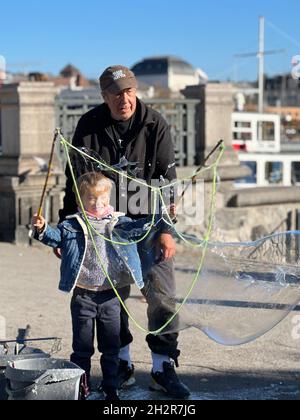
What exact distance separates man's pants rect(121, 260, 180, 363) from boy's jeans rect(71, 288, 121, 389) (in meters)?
0.22

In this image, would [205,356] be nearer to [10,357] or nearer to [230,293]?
[230,293]

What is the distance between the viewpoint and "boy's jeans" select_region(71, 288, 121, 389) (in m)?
4.97

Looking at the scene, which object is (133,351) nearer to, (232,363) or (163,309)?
(232,363)

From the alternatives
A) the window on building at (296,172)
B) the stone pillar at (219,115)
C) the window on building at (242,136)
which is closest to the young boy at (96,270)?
the stone pillar at (219,115)

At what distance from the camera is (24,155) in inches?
454

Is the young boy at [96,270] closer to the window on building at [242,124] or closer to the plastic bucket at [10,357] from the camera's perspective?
the plastic bucket at [10,357]

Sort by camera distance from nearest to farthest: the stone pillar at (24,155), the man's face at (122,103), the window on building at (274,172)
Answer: the man's face at (122,103) < the stone pillar at (24,155) < the window on building at (274,172)

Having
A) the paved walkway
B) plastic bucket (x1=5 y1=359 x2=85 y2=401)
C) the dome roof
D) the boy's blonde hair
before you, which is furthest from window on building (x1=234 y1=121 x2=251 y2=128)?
the dome roof

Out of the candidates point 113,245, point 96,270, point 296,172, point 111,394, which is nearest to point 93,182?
point 113,245

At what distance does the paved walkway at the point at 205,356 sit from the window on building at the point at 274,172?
1236cm

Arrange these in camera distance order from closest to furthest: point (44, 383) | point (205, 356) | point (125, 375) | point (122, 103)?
point (44, 383) < point (122, 103) < point (125, 375) < point (205, 356)

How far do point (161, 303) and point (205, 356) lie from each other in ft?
3.70

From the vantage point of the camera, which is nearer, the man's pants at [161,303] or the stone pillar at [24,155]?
the man's pants at [161,303]

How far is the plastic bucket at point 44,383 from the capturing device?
4.51 meters
